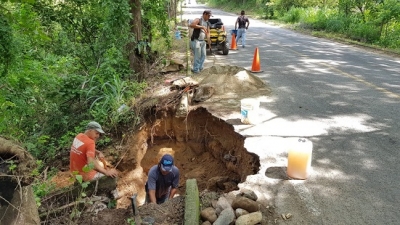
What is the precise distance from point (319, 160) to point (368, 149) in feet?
3.23

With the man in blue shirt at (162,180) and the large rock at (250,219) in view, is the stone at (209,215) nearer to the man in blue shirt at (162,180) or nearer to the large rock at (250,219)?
the large rock at (250,219)

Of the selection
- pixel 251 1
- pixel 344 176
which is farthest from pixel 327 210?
pixel 251 1

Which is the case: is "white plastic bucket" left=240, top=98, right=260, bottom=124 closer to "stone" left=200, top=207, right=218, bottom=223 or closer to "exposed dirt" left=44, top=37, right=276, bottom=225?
"exposed dirt" left=44, top=37, right=276, bottom=225

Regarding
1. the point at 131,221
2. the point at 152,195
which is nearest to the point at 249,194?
the point at 131,221

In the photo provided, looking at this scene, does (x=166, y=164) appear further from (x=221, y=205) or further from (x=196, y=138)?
(x=196, y=138)

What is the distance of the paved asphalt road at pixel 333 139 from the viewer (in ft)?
13.2

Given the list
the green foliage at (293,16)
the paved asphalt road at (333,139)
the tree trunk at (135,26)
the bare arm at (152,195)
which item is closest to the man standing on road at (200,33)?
the tree trunk at (135,26)

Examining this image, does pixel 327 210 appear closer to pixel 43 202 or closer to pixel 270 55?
pixel 43 202

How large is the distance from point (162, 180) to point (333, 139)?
123 inches

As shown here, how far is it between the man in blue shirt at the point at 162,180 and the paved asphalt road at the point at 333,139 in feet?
4.20

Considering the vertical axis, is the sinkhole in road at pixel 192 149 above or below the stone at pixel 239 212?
below

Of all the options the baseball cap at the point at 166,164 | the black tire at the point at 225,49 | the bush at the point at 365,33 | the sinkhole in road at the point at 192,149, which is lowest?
the sinkhole in road at the point at 192,149

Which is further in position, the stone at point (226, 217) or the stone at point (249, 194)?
the stone at point (249, 194)

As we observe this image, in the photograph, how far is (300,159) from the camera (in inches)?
177
